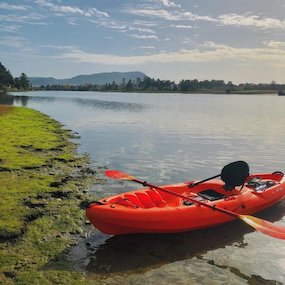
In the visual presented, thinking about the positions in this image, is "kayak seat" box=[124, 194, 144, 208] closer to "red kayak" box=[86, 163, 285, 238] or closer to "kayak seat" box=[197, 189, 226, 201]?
"red kayak" box=[86, 163, 285, 238]

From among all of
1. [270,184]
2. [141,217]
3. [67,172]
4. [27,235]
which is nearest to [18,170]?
[67,172]

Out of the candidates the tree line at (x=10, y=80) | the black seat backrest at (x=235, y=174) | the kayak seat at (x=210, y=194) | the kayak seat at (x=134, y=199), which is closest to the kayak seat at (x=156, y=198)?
the kayak seat at (x=134, y=199)

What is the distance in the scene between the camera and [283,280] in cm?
866

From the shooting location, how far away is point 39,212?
1112cm

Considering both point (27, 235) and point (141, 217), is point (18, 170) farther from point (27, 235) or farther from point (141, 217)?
point (141, 217)

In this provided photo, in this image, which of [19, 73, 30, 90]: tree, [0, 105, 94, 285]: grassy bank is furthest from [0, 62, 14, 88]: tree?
[0, 105, 94, 285]: grassy bank

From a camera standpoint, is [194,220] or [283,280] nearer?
[283,280]

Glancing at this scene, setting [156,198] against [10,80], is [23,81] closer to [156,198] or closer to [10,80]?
[10,80]

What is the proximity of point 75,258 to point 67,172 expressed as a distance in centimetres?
771

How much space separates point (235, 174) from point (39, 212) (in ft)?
21.5

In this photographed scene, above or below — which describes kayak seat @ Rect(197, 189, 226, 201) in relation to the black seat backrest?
below

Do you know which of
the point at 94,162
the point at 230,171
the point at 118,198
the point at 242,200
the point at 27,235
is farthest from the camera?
the point at 94,162

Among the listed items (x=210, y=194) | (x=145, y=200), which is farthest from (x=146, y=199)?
(x=210, y=194)

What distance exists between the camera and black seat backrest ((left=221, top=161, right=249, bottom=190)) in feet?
42.6
